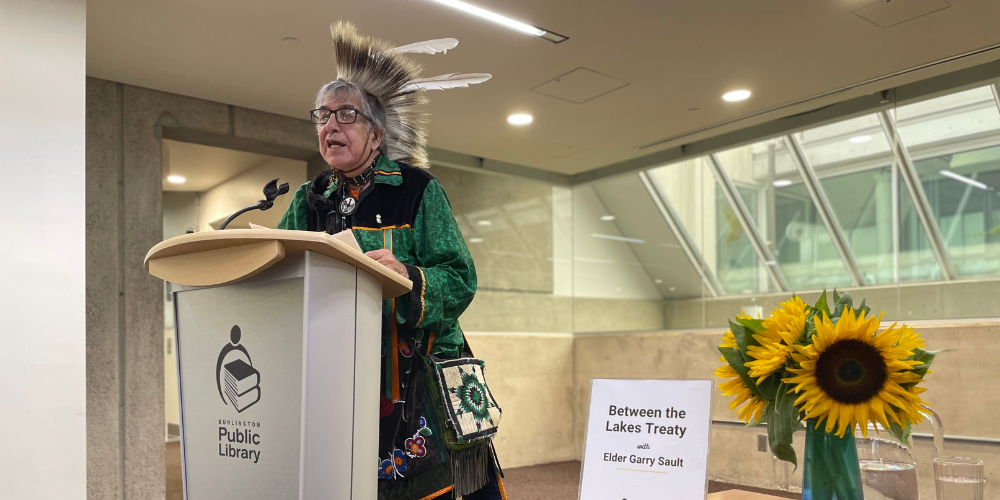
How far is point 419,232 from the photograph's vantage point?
66.7 inches

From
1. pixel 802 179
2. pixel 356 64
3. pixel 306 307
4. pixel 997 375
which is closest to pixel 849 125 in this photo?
pixel 802 179

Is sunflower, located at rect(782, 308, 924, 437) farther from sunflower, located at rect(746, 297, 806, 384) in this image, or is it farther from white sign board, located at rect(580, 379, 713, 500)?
white sign board, located at rect(580, 379, 713, 500)

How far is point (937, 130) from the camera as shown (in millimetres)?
4695

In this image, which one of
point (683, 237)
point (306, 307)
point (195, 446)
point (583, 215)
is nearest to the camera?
point (306, 307)

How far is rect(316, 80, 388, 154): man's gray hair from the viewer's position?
66.7 inches

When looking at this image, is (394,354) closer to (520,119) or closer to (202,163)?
(520,119)

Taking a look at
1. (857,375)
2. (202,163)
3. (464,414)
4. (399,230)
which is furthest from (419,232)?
(202,163)

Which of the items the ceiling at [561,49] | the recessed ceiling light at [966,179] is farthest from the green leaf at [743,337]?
the recessed ceiling light at [966,179]

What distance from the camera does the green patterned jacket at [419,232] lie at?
5.32 ft

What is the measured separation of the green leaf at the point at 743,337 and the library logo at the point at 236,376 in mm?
741

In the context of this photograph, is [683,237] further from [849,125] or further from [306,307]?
[306,307]

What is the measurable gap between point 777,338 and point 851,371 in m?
0.10

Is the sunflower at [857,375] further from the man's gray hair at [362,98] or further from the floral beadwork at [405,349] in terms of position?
the man's gray hair at [362,98]

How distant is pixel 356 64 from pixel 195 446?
0.90 metres
